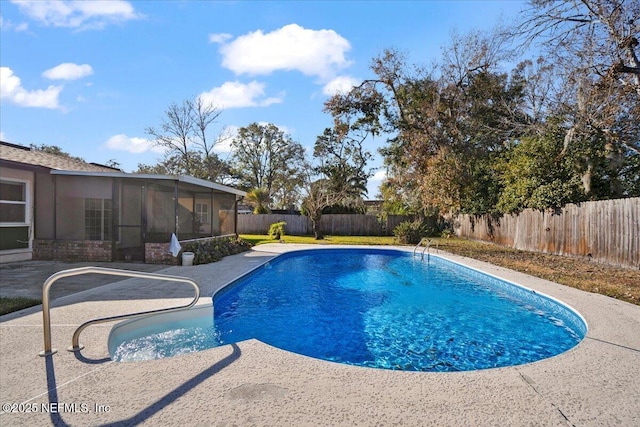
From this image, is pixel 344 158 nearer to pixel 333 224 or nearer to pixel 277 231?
pixel 333 224

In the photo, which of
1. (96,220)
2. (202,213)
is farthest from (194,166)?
(96,220)

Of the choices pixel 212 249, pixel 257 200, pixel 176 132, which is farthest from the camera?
pixel 176 132

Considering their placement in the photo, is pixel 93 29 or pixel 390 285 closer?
pixel 390 285

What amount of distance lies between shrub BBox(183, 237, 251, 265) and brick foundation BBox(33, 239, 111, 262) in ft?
7.86

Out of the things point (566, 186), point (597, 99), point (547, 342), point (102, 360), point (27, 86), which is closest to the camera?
point (102, 360)

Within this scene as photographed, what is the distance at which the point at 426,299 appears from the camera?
7754mm

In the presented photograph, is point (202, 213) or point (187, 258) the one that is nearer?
point (187, 258)

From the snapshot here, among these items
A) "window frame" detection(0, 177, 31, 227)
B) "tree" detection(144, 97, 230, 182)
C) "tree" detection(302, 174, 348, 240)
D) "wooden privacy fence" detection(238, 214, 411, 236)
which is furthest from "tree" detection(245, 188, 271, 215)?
"window frame" detection(0, 177, 31, 227)

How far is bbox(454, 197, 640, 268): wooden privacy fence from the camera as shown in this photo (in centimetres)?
898

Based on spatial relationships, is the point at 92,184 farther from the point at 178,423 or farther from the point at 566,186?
the point at 566,186

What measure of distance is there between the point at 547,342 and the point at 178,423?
5159mm

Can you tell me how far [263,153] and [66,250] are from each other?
2471 cm

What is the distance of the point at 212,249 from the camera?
11.8 meters

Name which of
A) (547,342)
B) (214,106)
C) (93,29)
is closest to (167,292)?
(547,342)
